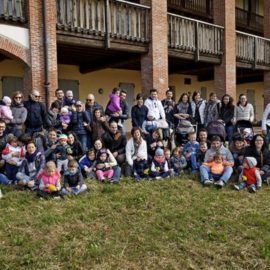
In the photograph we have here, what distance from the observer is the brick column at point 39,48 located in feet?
39.1

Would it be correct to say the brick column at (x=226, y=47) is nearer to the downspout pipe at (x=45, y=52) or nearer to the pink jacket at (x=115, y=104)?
the downspout pipe at (x=45, y=52)

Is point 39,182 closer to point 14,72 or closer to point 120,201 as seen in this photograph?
point 120,201

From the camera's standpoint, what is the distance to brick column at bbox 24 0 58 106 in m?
11.9

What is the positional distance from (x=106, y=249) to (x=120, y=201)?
5.77 feet

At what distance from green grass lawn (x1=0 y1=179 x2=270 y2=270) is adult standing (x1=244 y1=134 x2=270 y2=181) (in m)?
0.88

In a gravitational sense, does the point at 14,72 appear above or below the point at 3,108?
above

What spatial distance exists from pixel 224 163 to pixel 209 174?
0.38 metres

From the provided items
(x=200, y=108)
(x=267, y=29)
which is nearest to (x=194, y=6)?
(x=267, y=29)

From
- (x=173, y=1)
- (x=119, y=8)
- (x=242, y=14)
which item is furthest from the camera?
(x=242, y=14)

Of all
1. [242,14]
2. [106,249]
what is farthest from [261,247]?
[242,14]

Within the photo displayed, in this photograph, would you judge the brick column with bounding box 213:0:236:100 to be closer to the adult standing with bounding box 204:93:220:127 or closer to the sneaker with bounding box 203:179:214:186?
the adult standing with bounding box 204:93:220:127

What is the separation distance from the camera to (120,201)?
7484 mm

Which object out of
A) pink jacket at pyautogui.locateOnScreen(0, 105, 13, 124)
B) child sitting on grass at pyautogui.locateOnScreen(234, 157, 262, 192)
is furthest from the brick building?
child sitting on grass at pyautogui.locateOnScreen(234, 157, 262, 192)

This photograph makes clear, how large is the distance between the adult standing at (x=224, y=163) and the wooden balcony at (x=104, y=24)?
19.3ft
